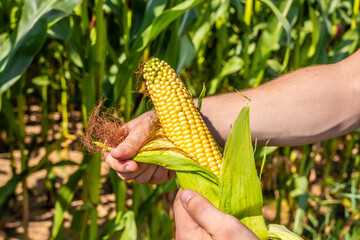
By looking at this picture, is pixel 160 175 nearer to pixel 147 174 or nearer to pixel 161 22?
pixel 147 174

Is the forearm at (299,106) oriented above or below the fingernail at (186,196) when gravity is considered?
above

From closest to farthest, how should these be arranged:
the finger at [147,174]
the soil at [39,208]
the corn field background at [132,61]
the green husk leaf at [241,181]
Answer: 1. the green husk leaf at [241,181]
2. the finger at [147,174]
3. the corn field background at [132,61]
4. the soil at [39,208]

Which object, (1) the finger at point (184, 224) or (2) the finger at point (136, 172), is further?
(2) the finger at point (136, 172)

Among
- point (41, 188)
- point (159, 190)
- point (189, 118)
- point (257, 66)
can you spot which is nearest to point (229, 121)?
point (189, 118)

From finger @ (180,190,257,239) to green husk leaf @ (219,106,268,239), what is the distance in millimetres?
30

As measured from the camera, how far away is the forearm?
1026 millimetres

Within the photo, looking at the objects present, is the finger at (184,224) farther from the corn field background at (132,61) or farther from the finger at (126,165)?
the corn field background at (132,61)

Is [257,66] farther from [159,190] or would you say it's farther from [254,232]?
[254,232]

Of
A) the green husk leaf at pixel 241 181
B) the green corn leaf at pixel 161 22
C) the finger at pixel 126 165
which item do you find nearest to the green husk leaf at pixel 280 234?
the green husk leaf at pixel 241 181

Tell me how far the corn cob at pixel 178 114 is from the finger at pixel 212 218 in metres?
0.11

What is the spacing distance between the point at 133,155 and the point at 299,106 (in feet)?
1.53

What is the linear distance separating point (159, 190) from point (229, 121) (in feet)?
1.66

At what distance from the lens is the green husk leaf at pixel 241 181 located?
24.9 inches

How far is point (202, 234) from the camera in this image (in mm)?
734
